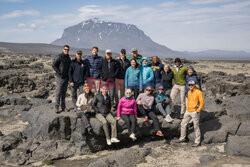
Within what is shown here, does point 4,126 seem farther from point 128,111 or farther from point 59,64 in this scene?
point 128,111

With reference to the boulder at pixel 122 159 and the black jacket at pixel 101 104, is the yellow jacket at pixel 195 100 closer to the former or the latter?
the boulder at pixel 122 159

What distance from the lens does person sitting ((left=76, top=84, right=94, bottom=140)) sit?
10.5m

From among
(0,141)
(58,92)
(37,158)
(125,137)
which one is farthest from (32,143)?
(125,137)

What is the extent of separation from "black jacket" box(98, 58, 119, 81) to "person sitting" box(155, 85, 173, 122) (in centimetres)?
219

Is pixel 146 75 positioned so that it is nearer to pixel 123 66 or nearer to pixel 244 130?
pixel 123 66

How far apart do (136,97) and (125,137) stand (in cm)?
201

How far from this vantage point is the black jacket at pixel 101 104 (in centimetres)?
1057

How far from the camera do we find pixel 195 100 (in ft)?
33.8

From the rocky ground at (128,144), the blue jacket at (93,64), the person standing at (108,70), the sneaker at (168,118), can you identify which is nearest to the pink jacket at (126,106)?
the rocky ground at (128,144)

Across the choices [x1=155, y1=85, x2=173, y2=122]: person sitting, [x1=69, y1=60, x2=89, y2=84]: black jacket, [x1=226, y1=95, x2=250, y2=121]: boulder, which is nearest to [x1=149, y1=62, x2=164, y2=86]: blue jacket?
[x1=155, y1=85, x2=173, y2=122]: person sitting

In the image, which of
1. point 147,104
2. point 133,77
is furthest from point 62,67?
point 147,104

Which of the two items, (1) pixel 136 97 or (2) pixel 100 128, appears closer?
(2) pixel 100 128

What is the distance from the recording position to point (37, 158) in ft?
35.6

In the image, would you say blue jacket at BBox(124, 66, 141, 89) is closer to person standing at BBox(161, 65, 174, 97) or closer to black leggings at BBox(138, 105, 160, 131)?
black leggings at BBox(138, 105, 160, 131)
